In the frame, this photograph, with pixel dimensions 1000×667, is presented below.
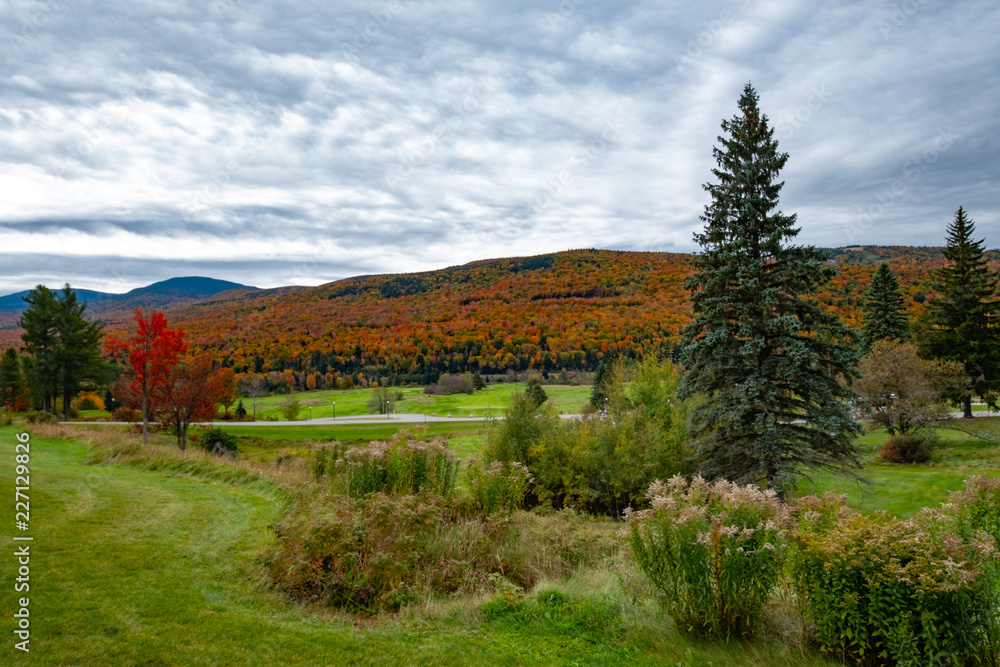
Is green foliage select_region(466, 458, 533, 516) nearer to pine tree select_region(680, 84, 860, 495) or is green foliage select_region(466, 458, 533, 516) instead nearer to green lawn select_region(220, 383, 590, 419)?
pine tree select_region(680, 84, 860, 495)

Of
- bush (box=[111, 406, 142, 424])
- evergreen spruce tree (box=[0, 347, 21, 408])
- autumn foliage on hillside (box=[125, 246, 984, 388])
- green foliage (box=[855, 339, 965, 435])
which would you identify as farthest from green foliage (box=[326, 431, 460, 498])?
evergreen spruce tree (box=[0, 347, 21, 408])

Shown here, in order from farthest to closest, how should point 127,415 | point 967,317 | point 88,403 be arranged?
point 88,403 < point 127,415 < point 967,317

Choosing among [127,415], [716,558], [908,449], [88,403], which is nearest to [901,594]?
[716,558]

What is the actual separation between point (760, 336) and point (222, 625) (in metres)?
14.1

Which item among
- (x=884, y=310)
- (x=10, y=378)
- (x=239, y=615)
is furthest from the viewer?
(x=10, y=378)

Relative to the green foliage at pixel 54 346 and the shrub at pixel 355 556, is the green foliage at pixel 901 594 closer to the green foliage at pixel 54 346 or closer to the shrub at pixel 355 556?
the shrub at pixel 355 556

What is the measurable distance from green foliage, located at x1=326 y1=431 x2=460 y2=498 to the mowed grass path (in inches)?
85.7

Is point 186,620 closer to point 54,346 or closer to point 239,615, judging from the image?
point 239,615

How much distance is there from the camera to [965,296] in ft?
105

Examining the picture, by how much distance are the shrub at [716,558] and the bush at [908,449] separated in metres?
26.6

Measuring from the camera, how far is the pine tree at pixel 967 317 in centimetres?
3078

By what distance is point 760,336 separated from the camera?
46.0 ft

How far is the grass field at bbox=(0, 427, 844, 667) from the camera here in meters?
4.10

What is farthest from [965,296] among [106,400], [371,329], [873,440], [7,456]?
[371,329]
